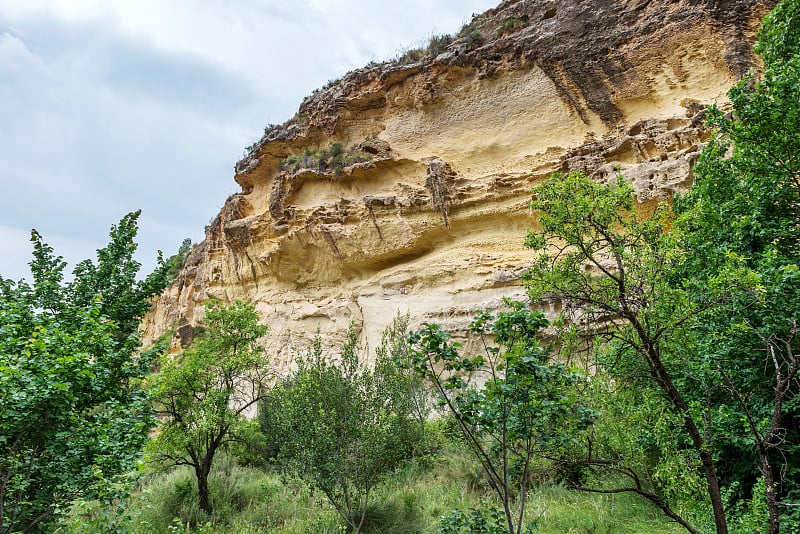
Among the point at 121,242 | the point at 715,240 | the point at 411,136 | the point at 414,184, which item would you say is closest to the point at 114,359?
the point at 121,242

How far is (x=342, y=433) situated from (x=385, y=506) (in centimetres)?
200

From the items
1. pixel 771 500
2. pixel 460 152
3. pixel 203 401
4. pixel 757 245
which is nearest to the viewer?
pixel 771 500

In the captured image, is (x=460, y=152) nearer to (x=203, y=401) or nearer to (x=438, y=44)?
(x=438, y=44)

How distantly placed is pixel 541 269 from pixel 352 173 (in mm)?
17714

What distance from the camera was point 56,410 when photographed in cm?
488

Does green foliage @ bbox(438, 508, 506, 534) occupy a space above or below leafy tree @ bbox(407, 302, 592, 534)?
below

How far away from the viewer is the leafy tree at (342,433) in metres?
8.83

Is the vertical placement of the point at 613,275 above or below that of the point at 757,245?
above

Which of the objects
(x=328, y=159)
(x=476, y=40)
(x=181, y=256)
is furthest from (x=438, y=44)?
(x=181, y=256)

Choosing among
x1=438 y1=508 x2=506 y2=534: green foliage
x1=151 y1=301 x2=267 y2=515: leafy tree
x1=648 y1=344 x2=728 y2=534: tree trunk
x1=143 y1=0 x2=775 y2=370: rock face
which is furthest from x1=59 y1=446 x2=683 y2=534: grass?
x1=143 y1=0 x2=775 y2=370: rock face

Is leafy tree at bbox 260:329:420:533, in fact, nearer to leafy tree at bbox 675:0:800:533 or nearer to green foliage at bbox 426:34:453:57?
leafy tree at bbox 675:0:800:533

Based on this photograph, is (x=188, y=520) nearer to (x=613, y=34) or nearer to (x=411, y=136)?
(x=411, y=136)

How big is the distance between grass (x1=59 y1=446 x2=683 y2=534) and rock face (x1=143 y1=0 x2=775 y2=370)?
6.98 meters

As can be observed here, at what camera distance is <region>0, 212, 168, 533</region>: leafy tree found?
4.56 metres
